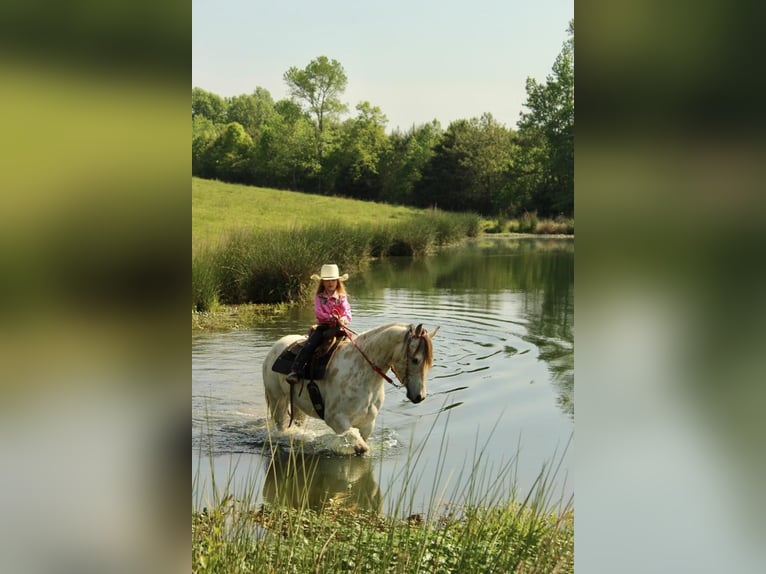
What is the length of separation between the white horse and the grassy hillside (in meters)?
20.4

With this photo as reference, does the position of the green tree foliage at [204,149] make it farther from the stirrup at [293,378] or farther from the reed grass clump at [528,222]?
the stirrup at [293,378]

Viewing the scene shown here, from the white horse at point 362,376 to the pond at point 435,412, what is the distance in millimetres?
448

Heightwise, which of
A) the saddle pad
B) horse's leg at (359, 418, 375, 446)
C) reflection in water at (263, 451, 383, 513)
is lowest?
reflection in water at (263, 451, 383, 513)

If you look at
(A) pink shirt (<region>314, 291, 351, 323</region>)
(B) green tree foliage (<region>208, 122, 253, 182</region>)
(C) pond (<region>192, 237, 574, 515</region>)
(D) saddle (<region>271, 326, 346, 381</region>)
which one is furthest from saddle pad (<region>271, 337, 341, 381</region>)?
(B) green tree foliage (<region>208, 122, 253, 182</region>)

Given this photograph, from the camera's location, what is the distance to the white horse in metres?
6.23

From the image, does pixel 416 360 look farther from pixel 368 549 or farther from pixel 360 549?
pixel 360 549

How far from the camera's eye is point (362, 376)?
21.6ft

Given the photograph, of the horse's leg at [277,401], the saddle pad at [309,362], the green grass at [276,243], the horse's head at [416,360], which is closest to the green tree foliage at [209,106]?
the green grass at [276,243]

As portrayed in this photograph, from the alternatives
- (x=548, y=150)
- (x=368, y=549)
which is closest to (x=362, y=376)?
(x=368, y=549)

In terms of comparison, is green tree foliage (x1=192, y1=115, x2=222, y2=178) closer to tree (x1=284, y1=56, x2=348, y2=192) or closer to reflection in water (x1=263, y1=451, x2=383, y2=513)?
tree (x1=284, y1=56, x2=348, y2=192)

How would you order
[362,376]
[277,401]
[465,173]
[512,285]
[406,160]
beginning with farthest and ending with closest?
[406,160] → [465,173] → [512,285] → [277,401] → [362,376]

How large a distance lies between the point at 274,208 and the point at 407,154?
1117cm

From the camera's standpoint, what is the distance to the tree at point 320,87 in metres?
45.0
